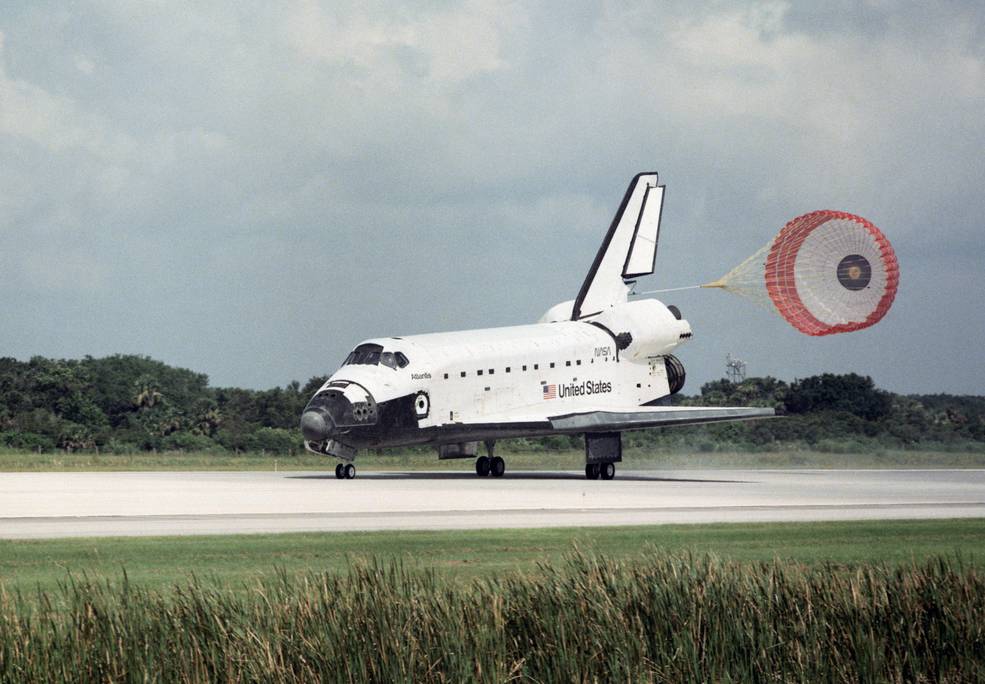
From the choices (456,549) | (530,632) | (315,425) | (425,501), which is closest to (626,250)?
(315,425)

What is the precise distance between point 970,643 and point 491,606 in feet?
12.5

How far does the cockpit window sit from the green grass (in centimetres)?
1918

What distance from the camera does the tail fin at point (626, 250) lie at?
4909 centimetres

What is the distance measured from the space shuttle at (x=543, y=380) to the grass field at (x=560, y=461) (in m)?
7.42

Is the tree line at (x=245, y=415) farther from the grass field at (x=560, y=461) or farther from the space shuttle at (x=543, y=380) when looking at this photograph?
the space shuttle at (x=543, y=380)

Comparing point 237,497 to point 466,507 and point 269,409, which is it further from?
point 269,409

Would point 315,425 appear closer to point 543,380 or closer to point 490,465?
point 490,465

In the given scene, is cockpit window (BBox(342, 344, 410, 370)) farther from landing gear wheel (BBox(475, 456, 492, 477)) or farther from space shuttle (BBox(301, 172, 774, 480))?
landing gear wheel (BBox(475, 456, 492, 477))

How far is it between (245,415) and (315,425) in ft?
127

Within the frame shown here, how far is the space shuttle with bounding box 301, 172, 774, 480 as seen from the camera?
40.3m

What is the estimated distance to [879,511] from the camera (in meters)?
26.3

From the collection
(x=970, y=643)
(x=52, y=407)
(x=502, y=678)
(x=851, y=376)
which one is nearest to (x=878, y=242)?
(x=970, y=643)

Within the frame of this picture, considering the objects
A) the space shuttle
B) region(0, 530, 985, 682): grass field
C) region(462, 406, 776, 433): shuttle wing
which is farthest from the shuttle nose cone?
region(0, 530, 985, 682): grass field

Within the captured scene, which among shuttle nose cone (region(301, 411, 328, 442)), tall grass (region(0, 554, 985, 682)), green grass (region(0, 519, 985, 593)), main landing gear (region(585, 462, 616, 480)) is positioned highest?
shuttle nose cone (region(301, 411, 328, 442))
